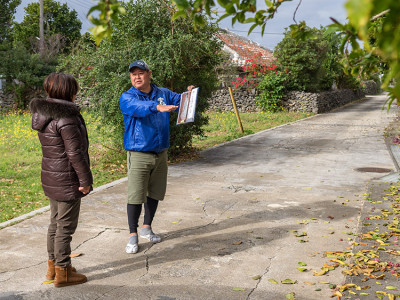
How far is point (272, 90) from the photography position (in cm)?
2681

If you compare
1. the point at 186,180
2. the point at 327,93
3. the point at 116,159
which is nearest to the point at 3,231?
the point at 186,180

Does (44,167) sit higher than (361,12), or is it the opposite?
(361,12)

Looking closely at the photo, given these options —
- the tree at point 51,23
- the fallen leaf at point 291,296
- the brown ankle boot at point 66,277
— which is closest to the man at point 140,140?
the brown ankle boot at point 66,277

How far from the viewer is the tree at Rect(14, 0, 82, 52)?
1431 inches

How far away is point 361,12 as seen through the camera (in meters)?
0.94

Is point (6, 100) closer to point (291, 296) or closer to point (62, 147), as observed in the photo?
point (62, 147)

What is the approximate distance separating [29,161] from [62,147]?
312 inches

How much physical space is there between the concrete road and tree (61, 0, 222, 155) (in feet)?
6.35

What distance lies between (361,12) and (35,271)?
414 centimetres

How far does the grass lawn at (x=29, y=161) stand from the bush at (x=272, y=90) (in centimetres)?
699

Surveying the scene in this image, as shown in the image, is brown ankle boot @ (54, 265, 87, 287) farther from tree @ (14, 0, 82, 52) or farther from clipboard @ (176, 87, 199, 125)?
tree @ (14, 0, 82, 52)

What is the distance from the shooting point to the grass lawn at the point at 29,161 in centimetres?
734

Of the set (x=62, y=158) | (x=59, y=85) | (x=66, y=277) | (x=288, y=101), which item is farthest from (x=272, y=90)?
(x=66, y=277)

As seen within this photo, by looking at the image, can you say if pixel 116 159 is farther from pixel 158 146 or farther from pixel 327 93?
pixel 327 93
